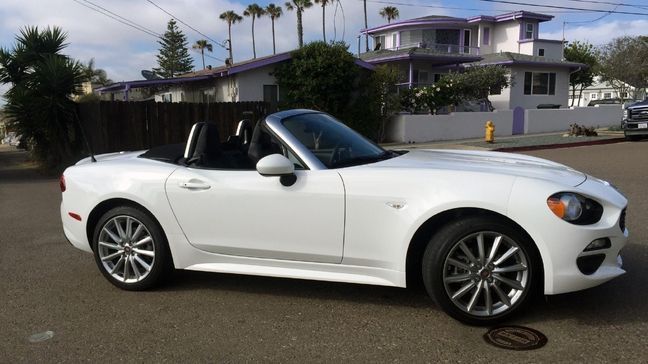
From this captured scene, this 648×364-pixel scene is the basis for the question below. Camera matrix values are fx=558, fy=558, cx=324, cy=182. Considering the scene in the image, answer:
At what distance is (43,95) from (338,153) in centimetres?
1252

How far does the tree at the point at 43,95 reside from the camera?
46.6 feet

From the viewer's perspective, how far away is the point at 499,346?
3.41m

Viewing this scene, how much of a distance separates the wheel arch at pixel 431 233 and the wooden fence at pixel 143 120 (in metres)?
12.3

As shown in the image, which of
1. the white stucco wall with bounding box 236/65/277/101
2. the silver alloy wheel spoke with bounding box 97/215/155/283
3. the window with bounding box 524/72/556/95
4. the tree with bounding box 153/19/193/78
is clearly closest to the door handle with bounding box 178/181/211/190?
the silver alloy wheel spoke with bounding box 97/215/155/283

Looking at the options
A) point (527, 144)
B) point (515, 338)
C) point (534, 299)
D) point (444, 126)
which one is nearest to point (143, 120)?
point (444, 126)

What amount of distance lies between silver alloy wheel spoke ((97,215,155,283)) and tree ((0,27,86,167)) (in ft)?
36.8

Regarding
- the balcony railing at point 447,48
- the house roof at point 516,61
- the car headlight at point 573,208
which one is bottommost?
the car headlight at point 573,208

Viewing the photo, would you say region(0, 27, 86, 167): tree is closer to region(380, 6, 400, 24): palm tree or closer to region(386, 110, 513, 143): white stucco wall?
region(386, 110, 513, 143): white stucco wall

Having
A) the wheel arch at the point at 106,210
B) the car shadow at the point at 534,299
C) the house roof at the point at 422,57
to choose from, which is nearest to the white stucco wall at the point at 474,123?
the house roof at the point at 422,57

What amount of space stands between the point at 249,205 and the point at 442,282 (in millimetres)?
1471

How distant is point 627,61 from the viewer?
39.4 metres

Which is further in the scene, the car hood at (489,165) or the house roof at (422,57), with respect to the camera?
the house roof at (422,57)

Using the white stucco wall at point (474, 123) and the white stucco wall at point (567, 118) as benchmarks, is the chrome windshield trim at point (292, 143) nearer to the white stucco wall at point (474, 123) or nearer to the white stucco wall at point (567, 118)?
the white stucco wall at point (474, 123)

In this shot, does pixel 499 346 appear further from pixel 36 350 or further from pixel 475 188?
pixel 36 350
